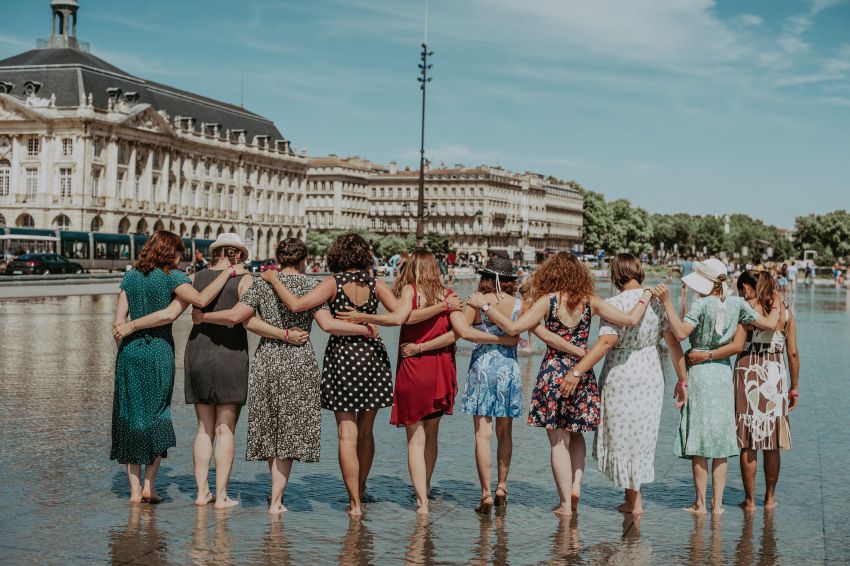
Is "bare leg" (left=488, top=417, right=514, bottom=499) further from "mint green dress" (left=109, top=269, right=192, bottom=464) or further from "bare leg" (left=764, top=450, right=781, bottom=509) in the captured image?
"mint green dress" (left=109, top=269, right=192, bottom=464)

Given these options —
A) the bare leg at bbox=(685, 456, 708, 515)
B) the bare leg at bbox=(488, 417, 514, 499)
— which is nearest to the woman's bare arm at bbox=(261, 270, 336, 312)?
the bare leg at bbox=(488, 417, 514, 499)

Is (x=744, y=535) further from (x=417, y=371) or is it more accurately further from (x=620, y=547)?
(x=417, y=371)

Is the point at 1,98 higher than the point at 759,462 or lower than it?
higher

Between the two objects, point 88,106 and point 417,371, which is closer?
point 417,371

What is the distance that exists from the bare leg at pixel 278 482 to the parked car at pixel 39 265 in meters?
53.0

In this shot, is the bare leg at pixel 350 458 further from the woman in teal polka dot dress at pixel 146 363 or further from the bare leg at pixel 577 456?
the bare leg at pixel 577 456

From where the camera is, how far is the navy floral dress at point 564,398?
23.4ft

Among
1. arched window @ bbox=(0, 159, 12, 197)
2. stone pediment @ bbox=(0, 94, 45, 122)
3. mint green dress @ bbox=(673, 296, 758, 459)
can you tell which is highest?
stone pediment @ bbox=(0, 94, 45, 122)

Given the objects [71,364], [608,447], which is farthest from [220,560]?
[71,364]

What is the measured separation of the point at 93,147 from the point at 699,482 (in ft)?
300

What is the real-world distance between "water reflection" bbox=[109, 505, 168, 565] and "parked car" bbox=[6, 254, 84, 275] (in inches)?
2088

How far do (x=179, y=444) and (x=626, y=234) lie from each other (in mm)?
A: 184733

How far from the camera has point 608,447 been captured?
723 cm

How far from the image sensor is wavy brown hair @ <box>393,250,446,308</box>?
708 cm
